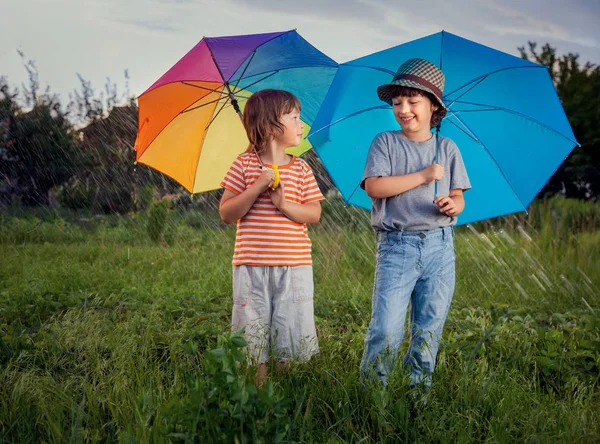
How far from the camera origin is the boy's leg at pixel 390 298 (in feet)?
9.61

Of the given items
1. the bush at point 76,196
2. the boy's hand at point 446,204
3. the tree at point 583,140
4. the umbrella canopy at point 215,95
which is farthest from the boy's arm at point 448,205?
the tree at point 583,140

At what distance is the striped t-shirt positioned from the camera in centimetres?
306

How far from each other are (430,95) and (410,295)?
0.95 m

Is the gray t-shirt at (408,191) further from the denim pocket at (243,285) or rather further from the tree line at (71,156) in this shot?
the tree line at (71,156)

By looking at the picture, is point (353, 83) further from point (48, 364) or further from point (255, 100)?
point (48, 364)

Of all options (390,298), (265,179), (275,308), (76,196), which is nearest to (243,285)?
(275,308)

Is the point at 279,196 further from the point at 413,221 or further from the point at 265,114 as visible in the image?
the point at 413,221

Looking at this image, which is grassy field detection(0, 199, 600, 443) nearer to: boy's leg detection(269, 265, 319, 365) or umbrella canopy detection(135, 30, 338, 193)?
boy's leg detection(269, 265, 319, 365)

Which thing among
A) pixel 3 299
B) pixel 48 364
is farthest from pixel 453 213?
pixel 3 299

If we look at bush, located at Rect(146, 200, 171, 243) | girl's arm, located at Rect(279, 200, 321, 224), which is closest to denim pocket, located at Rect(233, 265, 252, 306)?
girl's arm, located at Rect(279, 200, 321, 224)

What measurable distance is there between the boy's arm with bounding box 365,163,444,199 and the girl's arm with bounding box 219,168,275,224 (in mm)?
499

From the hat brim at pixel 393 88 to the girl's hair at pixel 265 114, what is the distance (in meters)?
0.43

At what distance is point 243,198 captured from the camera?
3.00 meters

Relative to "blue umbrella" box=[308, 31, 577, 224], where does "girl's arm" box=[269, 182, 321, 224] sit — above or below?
below
